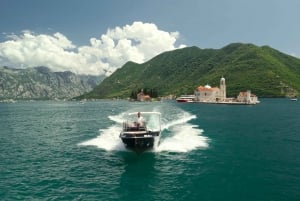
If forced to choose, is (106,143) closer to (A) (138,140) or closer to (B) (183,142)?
(A) (138,140)

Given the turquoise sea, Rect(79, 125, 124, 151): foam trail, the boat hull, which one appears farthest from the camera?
Rect(79, 125, 124, 151): foam trail

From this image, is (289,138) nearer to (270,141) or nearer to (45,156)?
(270,141)


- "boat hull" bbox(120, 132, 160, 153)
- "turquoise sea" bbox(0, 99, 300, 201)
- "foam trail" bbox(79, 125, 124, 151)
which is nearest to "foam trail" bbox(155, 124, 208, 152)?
"turquoise sea" bbox(0, 99, 300, 201)

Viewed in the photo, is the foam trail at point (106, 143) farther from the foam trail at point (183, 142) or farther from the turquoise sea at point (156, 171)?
the foam trail at point (183, 142)

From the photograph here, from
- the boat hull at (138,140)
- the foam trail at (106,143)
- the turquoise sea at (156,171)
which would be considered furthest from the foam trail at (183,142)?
the foam trail at (106,143)

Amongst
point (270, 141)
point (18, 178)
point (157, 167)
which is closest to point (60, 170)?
point (18, 178)

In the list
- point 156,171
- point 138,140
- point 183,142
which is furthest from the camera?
point 183,142

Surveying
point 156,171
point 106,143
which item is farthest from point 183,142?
point 156,171

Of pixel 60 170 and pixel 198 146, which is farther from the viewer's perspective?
pixel 198 146

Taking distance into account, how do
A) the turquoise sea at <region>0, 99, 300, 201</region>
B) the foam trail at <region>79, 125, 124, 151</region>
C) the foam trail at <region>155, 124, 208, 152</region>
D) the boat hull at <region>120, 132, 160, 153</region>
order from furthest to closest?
the foam trail at <region>79, 125, 124, 151</region> → the foam trail at <region>155, 124, 208, 152</region> → the boat hull at <region>120, 132, 160, 153</region> → the turquoise sea at <region>0, 99, 300, 201</region>

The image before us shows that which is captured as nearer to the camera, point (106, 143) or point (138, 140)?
point (138, 140)

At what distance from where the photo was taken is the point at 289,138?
5331 centimetres

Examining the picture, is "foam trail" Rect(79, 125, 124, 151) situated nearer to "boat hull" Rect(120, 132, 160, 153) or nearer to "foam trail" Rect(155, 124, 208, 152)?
"boat hull" Rect(120, 132, 160, 153)

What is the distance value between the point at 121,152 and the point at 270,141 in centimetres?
2786
